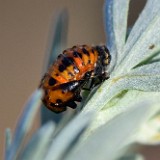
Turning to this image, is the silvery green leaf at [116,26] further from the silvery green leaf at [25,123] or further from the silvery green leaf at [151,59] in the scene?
the silvery green leaf at [25,123]

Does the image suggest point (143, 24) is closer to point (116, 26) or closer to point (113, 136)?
point (116, 26)

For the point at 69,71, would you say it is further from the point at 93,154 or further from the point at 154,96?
the point at 93,154

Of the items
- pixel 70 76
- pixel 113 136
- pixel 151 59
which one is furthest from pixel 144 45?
pixel 113 136

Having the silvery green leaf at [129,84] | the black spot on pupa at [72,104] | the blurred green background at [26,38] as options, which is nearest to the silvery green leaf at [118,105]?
the silvery green leaf at [129,84]

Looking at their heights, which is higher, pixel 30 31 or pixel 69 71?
pixel 69 71

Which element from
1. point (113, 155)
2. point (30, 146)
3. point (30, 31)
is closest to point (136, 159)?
point (113, 155)

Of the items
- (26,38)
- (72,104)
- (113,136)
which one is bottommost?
(26,38)

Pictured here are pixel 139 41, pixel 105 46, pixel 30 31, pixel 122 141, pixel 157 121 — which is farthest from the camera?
pixel 30 31
